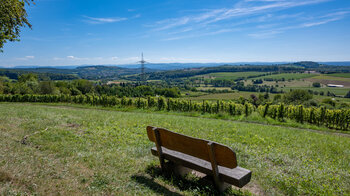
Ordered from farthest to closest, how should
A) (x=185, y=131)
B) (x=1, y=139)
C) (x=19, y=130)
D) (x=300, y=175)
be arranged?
(x=185, y=131) < (x=19, y=130) < (x=1, y=139) < (x=300, y=175)

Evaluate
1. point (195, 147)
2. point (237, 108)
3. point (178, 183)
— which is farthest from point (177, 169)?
point (237, 108)

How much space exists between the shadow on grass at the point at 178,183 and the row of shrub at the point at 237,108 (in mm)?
17767

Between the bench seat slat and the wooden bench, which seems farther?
the bench seat slat

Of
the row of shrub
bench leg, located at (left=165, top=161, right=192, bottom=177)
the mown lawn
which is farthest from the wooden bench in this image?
the row of shrub

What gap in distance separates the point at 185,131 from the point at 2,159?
6.88 metres

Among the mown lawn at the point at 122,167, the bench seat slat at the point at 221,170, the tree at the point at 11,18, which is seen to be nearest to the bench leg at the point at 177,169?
the mown lawn at the point at 122,167

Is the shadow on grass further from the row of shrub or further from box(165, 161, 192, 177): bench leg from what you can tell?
the row of shrub

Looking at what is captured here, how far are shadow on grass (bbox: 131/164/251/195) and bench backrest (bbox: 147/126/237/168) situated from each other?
69 cm

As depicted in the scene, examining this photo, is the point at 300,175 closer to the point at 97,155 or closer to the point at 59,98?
the point at 97,155

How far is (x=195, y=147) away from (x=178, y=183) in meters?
1.05

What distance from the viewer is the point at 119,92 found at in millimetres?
89500

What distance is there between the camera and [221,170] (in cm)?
389

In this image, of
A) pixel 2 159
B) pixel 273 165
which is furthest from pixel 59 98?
pixel 273 165

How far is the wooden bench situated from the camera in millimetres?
3414
